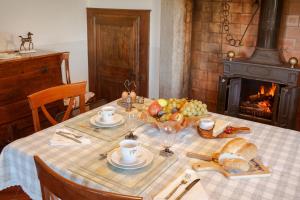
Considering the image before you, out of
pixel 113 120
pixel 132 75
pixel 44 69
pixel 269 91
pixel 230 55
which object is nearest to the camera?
pixel 113 120

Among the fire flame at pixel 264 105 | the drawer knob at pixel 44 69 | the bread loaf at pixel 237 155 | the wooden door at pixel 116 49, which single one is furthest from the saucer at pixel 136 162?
the wooden door at pixel 116 49

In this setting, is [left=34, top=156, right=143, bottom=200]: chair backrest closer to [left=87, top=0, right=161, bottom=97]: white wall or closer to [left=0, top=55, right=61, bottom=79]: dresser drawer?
[left=0, top=55, right=61, bottom=79]: dresser drawer

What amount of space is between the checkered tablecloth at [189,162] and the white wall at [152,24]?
1.95 meters

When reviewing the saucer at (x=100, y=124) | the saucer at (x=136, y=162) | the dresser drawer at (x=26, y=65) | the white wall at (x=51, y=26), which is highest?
the white wall at (x=51, y=26)

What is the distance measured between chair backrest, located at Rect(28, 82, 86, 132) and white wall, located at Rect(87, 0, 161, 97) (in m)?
1.57

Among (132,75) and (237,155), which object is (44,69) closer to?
(132,75)

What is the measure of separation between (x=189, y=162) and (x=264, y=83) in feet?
7.38

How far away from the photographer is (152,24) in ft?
11.7

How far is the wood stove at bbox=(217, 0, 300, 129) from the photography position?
2986 mm

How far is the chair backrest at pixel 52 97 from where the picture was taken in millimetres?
Answer: 1929

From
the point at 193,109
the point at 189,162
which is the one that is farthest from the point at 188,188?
the point at 193,109

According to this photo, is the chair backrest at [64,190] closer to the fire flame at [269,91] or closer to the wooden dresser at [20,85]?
the wooden dresser at [20,85]

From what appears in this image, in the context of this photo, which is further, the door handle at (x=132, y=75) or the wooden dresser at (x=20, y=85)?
the door handle at (x=132, y=75)

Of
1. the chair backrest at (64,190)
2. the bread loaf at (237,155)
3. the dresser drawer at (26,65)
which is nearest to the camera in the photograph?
the chair backrest at (64,190)
